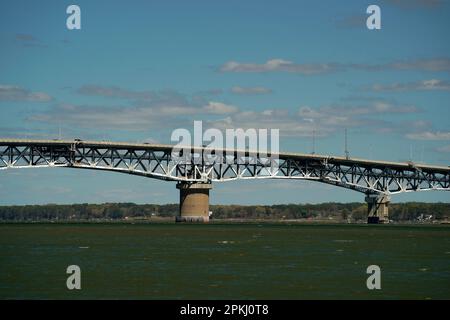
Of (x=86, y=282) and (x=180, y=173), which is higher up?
(x=180, y=173)

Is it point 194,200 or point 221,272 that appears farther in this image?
point 194,200

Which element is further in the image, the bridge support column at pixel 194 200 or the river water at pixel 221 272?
the bridge support column at pixel 194 200

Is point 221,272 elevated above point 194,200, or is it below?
below

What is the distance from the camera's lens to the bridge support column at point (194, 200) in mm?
190500

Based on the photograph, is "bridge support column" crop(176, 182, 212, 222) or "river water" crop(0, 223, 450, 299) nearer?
"river water" crop(0, 223, 450, 299)

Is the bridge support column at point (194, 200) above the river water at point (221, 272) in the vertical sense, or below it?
above

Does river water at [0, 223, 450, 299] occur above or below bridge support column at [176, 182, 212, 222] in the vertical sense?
below

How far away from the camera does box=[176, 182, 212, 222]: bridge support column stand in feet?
625

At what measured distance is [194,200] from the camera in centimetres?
19088

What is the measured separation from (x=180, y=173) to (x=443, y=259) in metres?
123
